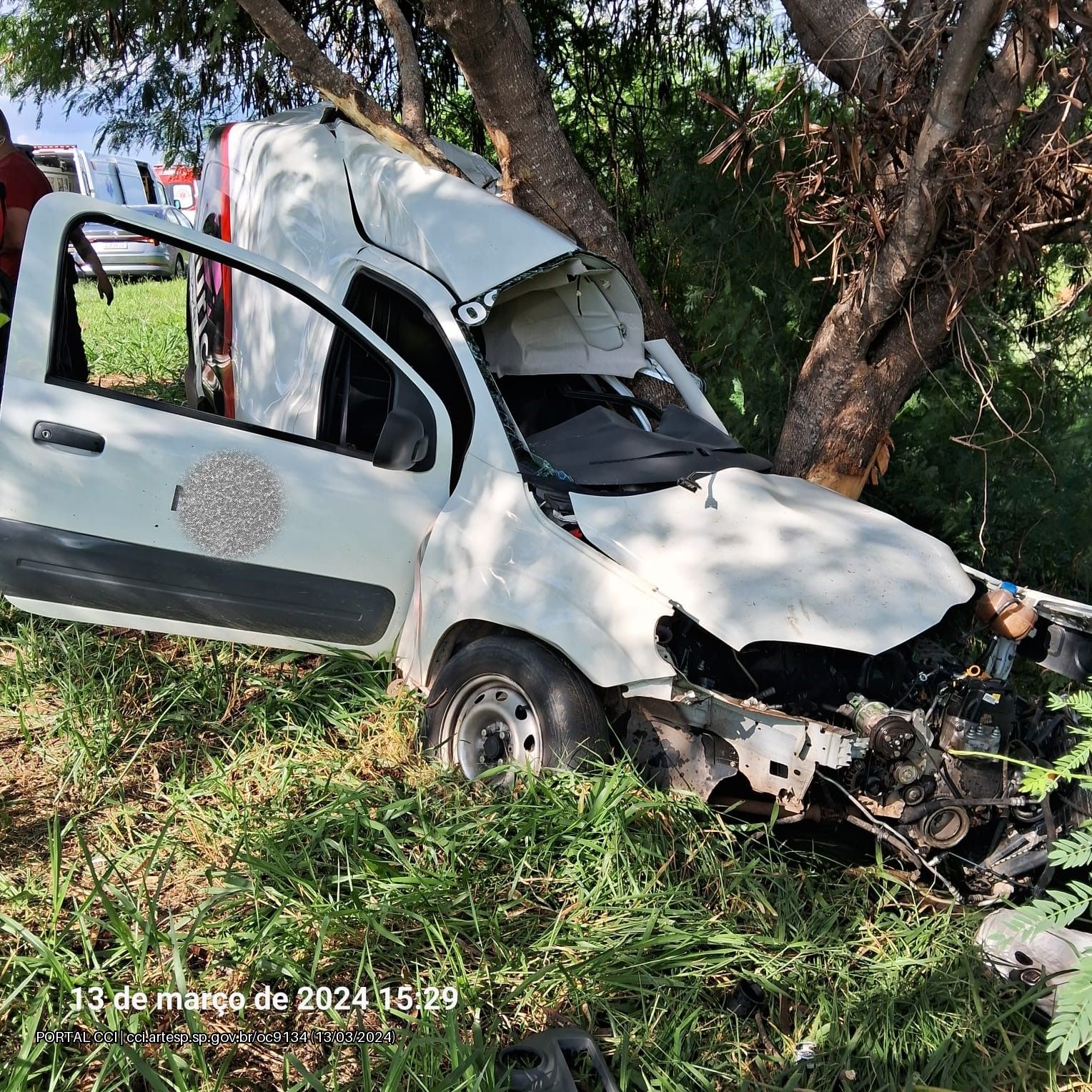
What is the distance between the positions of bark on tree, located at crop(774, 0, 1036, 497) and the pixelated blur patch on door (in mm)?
2603

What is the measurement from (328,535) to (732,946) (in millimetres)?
1966

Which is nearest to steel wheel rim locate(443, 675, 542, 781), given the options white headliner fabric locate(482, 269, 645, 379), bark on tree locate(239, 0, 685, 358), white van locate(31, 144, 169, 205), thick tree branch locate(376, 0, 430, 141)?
white headliner fabric locate(482, 269, 645, 379)

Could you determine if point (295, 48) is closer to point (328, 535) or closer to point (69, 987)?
point (328, 535)

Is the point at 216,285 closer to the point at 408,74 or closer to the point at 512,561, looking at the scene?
the point at 408,74

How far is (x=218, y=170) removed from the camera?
5.51m

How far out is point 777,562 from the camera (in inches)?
131

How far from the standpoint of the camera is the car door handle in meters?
3.54

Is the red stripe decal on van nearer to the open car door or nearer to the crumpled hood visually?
the open car door

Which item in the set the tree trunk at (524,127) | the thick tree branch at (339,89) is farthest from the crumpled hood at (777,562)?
the thick tree branch at (339,89)

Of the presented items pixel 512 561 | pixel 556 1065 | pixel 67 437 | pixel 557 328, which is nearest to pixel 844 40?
pixel 557 328

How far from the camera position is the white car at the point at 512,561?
318 centimetres

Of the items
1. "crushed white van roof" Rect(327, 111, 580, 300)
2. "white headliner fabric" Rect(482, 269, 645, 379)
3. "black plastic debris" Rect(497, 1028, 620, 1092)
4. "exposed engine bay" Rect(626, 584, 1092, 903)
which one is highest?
"crushed white van roof" Rect(327, 111, 580, 300)

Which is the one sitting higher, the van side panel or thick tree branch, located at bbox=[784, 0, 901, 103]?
thick tree branch, located at bbox=[784, 0, 901, 103]

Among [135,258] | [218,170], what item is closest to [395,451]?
[218,170]
